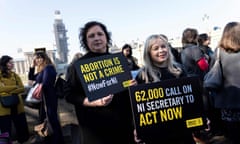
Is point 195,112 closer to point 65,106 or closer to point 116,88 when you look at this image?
point 116,88

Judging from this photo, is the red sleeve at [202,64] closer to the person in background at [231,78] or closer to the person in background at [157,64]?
the person in background at [231,78]

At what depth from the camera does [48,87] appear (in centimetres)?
457

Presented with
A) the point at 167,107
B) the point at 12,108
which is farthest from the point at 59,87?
the point at 167,107

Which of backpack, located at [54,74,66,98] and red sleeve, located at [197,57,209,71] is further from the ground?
red sleeve, located at [197,57,209,71]

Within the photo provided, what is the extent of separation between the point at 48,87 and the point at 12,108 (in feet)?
3.23

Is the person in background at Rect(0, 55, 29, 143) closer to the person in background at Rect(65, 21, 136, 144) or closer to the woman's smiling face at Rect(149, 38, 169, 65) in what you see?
the person in background at Rect(65, 21, 136, 144)

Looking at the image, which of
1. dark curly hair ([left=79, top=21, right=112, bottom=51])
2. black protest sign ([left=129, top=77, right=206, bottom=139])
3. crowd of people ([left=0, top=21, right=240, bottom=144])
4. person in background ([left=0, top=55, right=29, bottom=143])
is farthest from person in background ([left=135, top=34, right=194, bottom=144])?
person in background ([left=0, top=55, right=29, bottom=143])

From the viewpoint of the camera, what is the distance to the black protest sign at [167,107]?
91.7 inches

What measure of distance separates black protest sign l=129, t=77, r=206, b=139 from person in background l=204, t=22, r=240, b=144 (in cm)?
62

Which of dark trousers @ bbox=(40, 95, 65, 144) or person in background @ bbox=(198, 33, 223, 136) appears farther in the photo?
person in background @ bbox=(198, 33, 223, 136)

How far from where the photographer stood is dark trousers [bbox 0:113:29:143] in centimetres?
505

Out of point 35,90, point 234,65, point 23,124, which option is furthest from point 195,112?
point 23,124

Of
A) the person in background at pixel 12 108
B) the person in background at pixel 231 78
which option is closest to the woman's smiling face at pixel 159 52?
the person in background at pixel 231 78

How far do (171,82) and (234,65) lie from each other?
83cm
